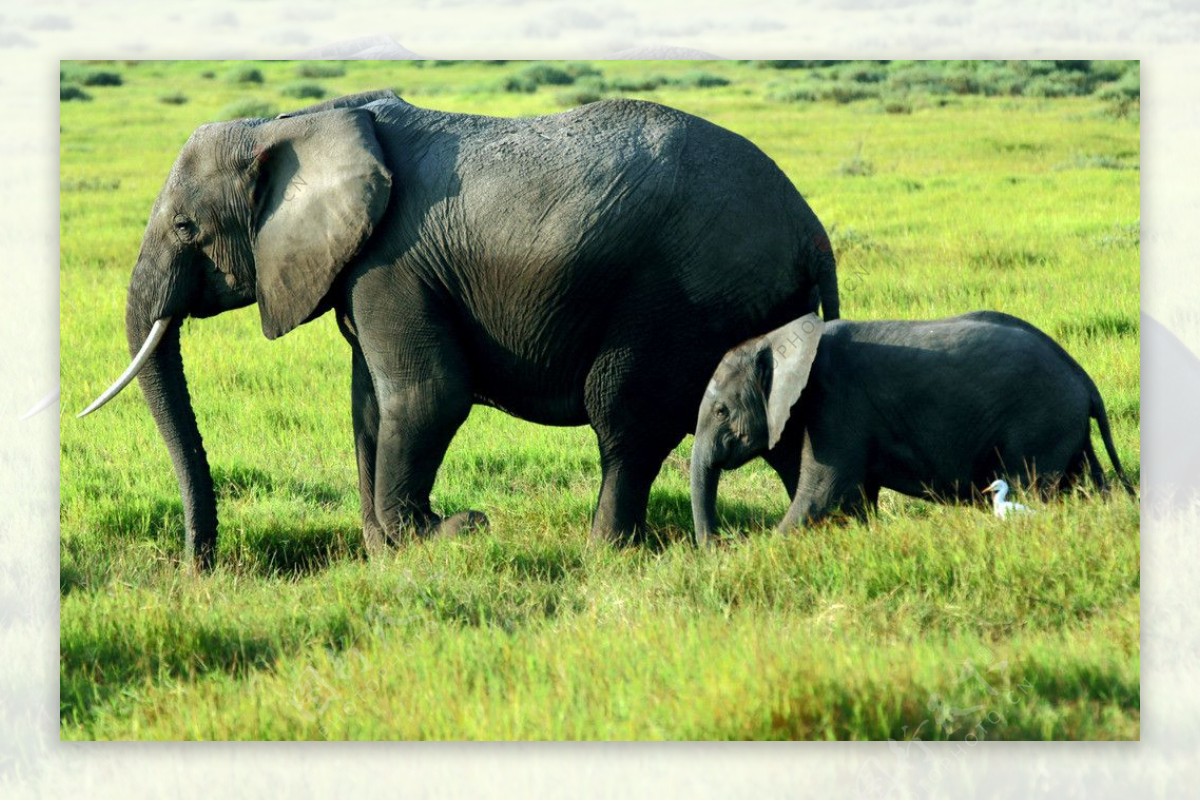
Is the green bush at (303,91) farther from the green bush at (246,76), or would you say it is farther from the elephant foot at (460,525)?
the elephant foot at (460,525)

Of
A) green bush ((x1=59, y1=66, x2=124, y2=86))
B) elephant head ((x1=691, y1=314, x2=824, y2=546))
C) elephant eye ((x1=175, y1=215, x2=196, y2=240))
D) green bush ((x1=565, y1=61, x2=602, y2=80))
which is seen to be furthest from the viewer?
green bush ((x1=565, y1=61, x2=602, y2=80))

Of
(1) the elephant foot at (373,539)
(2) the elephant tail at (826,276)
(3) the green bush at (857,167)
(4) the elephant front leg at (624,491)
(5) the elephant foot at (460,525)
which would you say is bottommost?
(1) the elephant foot at (373,539)

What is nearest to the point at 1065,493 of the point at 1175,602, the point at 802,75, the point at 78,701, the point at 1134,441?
the point at 1175,602

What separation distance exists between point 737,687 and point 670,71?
318 centimetres

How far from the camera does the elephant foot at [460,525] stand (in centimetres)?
668

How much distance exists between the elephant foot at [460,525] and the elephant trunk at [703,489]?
0.75 metres

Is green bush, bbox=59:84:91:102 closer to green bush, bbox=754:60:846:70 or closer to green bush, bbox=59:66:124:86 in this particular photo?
green bush, bbox=59:66:124:86

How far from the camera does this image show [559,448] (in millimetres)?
7938

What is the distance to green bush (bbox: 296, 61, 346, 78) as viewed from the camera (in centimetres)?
791

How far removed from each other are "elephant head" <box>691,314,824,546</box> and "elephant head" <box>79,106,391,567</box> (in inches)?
48.8

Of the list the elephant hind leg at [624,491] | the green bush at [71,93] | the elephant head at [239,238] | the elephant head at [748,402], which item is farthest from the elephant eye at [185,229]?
the elephant head at [748,402]

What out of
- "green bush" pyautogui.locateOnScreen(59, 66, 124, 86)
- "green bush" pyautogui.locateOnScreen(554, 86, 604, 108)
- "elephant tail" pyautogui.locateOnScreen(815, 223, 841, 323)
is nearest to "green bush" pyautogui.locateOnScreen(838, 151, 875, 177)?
"green bush" pyautogui.locateOnScreen(554, 86, 604, 108)

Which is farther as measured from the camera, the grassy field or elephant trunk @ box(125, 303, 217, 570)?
elephant trunk @ box(125, 303, 217, 570)

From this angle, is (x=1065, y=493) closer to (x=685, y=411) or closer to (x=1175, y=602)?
(x=1175, y=602)
